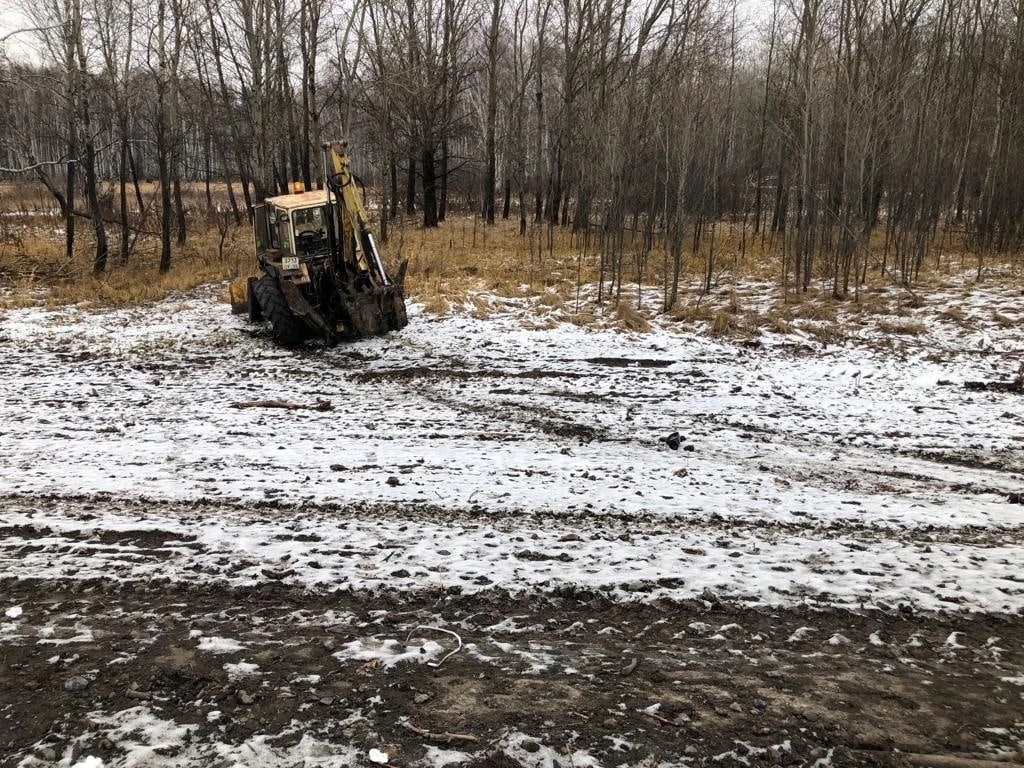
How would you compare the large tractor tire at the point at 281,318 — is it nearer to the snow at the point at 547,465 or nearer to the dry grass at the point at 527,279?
the snow at the point at 547,465

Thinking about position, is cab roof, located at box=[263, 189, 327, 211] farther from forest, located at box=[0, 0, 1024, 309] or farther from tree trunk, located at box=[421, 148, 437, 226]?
tree trunk, located at box=[421, 148, 437, 226]

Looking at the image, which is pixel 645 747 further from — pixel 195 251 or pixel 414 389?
pixel 195 251

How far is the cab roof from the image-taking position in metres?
10.6

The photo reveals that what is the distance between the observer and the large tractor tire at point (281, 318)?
1027 cm

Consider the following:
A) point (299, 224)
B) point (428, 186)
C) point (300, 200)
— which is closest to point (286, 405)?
point (299, 224)

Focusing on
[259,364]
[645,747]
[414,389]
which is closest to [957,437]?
[645,747]

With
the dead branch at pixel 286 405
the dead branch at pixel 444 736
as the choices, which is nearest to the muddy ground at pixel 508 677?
the dead branch at pixel 444 736

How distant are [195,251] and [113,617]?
1954 cm

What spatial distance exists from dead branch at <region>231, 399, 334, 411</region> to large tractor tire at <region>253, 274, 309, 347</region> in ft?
9.76

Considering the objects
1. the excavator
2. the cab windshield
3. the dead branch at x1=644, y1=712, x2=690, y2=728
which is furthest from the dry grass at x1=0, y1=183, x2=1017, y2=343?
the dead branch at x1=644, y1=712, x2=690, y2=728

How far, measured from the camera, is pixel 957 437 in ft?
20.9

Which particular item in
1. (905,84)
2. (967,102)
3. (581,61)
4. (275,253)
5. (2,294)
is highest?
(581,61)

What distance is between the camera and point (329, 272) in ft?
35.2

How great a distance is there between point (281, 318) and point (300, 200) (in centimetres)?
218
